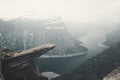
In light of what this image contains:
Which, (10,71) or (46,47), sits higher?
(46,47)

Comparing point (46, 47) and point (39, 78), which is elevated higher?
point (46, 47)

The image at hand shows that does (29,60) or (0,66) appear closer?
(0,66)

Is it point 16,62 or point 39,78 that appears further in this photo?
point 39,78

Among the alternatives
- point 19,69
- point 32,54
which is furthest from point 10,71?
point 32,54

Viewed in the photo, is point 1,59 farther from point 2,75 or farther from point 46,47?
point 46,47

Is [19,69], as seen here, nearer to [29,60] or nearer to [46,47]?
[29,60]

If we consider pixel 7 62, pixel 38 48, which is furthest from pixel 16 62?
pixel 38 48
